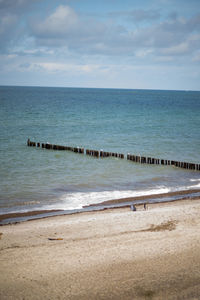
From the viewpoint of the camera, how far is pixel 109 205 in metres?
17.0

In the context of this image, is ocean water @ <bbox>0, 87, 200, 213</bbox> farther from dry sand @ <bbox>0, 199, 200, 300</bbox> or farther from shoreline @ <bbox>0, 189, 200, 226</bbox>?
dry sand @ <bbox>0, 199, 200, 300</bbox>

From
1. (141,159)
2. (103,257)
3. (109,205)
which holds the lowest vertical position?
(109,205)

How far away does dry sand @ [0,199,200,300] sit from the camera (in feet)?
28.1

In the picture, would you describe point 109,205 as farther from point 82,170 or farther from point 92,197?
point 82,170

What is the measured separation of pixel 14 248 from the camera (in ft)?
36.0

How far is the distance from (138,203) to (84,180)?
5.81 metres

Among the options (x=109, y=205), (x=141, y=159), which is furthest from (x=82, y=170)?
(x=109, y=205)

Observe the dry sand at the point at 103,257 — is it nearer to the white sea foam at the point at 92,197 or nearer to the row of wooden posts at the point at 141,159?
the white sea foam at the point at 92,197

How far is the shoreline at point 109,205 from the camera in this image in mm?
14992

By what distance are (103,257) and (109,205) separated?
668cm

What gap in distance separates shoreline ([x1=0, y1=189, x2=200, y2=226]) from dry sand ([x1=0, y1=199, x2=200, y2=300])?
3.02ft

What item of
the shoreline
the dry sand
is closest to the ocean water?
the shoreline

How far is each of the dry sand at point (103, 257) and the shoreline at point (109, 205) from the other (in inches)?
36.3

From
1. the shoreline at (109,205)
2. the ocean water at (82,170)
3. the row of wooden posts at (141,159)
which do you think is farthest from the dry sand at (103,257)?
the row of wooden posts at (141,159)
